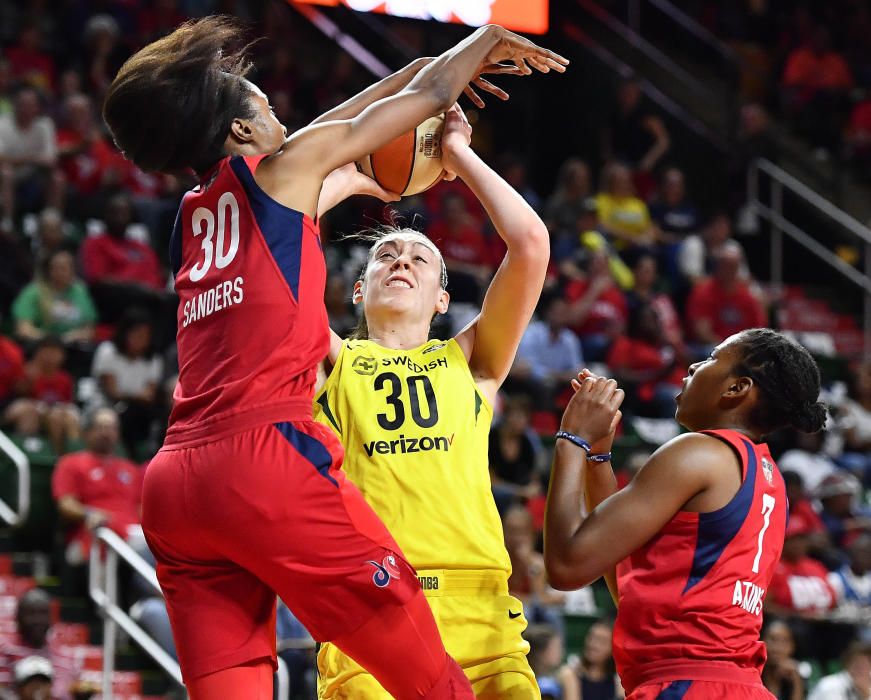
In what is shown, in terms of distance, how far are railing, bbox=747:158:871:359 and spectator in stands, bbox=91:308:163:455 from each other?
754 centimetres

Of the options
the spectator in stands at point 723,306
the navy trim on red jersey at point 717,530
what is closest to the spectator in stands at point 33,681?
the navy trim on red jersey at point 717,530

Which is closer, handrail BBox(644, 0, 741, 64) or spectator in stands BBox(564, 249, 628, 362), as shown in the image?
spectator in stands BBox(564, 249, 628, 362)

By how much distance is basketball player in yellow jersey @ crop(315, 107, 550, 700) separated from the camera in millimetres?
3760

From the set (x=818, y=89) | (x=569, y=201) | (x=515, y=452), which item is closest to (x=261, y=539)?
(x=515, y=452)

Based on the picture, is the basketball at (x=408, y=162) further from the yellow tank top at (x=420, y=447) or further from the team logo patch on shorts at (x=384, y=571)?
the team logo patch on shorts at (x=384, y=571)

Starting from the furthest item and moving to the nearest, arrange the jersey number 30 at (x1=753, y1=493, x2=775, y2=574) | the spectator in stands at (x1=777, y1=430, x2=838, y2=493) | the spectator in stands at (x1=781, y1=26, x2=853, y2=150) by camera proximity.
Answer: the spectator in stands at (x1=781, y1=26, x2=853, y2=150) → the spectator in stands at (x1=777, y1=430, x2=838, y2=493) → the jersey number 30 at (x1=753, y1=493, x2=775, y2=574)

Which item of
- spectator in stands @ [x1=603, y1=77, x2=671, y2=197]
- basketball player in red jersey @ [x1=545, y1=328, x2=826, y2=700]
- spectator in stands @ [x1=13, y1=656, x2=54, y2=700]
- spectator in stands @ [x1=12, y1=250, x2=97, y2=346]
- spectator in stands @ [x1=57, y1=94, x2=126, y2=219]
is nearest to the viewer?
basketball player in red jersey @ [x1=545, y1=328, x2=826, y2=700]

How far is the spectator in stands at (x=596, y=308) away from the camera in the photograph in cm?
1170

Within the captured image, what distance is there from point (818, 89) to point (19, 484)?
437 inches

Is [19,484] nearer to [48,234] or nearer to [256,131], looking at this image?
[48,234]

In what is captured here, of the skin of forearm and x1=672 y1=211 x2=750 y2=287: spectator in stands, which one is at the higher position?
the skin of forearm

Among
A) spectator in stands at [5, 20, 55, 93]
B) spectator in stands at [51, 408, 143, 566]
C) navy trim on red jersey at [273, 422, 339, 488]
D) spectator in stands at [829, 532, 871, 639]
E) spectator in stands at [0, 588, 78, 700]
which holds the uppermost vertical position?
navy trim on red jersey at [273, 422, 339, 488]

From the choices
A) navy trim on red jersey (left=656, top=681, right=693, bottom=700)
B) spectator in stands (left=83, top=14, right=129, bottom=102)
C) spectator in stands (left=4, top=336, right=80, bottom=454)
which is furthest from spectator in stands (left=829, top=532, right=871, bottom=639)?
spectator in stands (left=83, top=14, right=129, bottom=102)

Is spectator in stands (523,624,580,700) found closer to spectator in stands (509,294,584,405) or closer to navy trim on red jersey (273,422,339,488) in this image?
spectator in stands (509,294,584,405)
